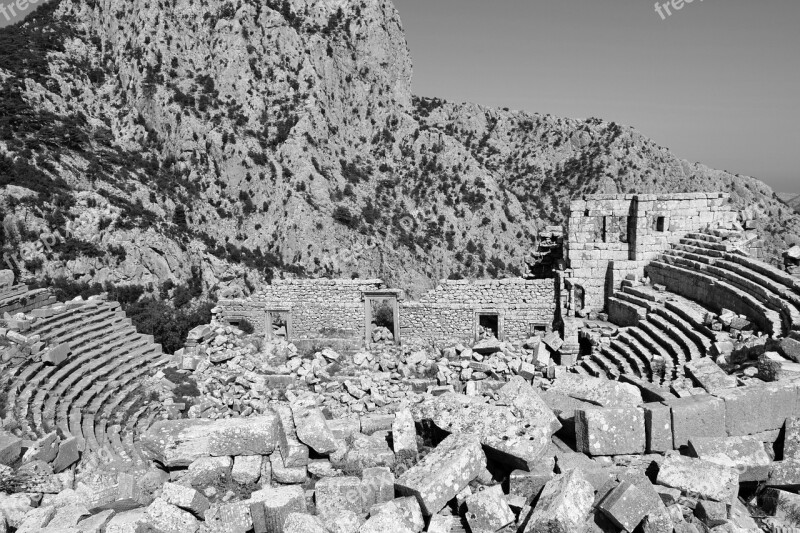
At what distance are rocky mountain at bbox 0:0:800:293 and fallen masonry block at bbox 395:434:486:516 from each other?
99.8 ft

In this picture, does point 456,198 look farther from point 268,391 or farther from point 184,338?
point 268,391

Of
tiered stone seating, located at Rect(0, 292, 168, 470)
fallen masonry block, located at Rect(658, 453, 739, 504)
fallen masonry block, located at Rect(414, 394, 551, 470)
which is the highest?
fallen masonry block, located at Rect(414, 394, 551, 470)

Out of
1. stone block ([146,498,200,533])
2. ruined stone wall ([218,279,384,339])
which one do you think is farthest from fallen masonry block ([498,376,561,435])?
ruined stone wall ([218,279,384,339])

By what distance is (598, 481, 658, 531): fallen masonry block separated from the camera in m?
5.14

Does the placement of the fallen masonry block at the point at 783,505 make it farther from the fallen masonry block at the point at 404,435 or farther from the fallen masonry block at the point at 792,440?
the fallen masonry block at the point at 404,435

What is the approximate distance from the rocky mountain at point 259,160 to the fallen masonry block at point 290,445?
28.2m

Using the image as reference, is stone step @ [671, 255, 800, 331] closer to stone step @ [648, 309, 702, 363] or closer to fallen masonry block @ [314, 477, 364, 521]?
stone step @ [648, 309, 702, 363]

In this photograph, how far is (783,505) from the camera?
560 centimetres

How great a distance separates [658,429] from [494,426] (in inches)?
79.5

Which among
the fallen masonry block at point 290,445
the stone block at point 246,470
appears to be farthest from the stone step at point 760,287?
the stone block at point 246,470

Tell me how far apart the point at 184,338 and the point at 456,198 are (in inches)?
1326

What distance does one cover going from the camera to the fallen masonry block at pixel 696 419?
22.2 ft

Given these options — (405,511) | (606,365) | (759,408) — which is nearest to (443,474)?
(405,511)

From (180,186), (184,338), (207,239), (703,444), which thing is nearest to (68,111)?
(180,186)
